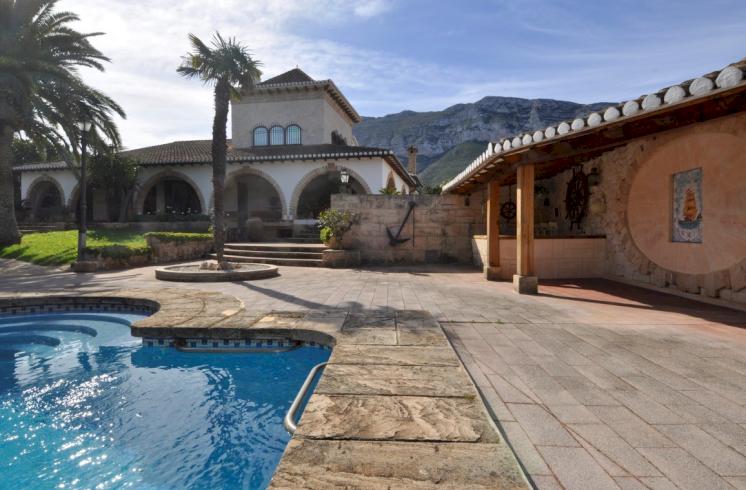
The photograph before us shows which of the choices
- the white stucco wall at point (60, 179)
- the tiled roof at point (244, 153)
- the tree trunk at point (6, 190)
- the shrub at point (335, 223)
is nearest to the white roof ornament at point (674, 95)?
the shrub at point (335, 223)

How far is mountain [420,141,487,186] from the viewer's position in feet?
228

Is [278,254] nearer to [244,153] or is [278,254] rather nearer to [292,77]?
[244,153]

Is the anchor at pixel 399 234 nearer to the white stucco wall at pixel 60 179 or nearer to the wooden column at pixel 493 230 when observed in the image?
the wooden column at pixel 493 230

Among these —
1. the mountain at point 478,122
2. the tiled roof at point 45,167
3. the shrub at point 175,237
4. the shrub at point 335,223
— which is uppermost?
the mountain at point 478,122

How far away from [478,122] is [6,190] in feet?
282

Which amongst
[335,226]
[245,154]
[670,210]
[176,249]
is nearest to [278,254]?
[335,226]

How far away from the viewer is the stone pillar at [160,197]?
22.2 metres

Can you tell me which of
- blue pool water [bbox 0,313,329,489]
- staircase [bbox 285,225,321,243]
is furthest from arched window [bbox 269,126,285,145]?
blue pool water [bbox 0,313,329,489]

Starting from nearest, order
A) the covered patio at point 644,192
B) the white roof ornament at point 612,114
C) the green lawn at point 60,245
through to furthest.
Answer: the white roof ornament at point 612,114
the covered patio at point 644,192
the green lawn at point 60,245

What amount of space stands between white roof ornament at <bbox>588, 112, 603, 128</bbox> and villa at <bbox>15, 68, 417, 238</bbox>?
13.9 m

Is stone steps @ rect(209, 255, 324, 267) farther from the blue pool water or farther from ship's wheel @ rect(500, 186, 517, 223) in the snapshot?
the blue pool water

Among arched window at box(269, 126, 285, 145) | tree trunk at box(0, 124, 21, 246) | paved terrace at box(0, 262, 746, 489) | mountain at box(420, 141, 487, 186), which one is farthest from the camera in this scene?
mountain at box(420, 141, 487, 186)

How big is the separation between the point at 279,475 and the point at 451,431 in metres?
0.96

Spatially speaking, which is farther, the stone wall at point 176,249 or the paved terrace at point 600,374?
the stone wall at point 176,249
